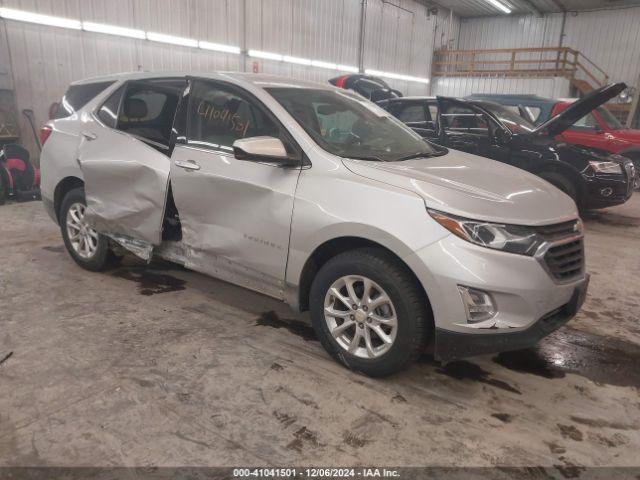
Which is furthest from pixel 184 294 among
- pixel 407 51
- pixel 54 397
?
pixel 407 51

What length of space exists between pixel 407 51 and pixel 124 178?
57.6ft

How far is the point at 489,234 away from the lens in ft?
7.23

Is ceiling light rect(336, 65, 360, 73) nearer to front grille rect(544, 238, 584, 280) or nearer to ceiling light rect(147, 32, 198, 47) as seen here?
ceiling light rect(147, 32, 198, 47)

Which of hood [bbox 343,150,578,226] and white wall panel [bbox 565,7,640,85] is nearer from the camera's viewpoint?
hood [bbox 343,150,578,226]

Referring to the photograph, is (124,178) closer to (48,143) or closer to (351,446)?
(48,143)

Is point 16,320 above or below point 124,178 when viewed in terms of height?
below

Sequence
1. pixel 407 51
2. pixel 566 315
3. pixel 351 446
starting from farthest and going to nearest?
pixel 407 51 < pixel 566 315 < pixel 351 446

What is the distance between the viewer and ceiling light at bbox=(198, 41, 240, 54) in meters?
10.9

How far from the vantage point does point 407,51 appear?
61.3 feet

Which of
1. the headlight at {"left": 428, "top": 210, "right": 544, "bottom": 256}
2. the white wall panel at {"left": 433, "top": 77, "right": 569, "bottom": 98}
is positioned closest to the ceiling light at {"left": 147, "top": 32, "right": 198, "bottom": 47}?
the headlight at {"left": 428, "top": 210, "right": 544, "bottom": 256}

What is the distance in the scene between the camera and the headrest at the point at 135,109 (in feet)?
11.7

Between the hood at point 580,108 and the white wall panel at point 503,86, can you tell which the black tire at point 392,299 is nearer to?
the hood at point 580,108

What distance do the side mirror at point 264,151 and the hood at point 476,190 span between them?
1.13ft

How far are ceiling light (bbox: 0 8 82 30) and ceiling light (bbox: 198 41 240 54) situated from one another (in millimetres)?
2950
